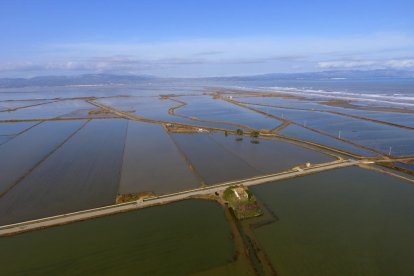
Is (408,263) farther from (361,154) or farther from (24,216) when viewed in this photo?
(24,216)

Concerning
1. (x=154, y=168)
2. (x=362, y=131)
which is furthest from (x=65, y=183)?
(x=362, y=131)

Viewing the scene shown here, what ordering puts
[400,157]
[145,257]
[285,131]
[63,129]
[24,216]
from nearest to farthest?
[145,257]
[24,216]
[400,157]
[285,131]
[63,129]

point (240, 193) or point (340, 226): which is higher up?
point (240, 193)

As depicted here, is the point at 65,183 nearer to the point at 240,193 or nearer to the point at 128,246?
the point at 128,246

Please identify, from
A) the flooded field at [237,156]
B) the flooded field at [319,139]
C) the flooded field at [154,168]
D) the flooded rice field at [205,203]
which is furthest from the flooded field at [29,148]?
the flooded field at [319,139]

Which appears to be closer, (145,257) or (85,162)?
(145,257)

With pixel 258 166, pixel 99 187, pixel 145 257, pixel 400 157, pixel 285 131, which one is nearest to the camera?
pixel 145 257

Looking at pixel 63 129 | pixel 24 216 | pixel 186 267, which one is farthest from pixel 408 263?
pixel 63 129
